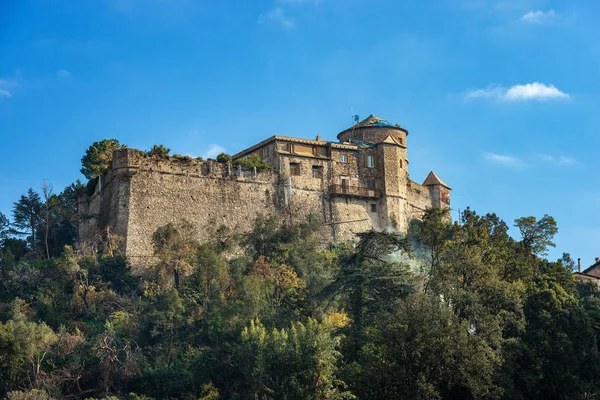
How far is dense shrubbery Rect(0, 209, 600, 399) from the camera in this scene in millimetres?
40500

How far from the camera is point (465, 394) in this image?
41844mm

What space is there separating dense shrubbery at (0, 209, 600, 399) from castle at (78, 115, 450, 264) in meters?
3.50

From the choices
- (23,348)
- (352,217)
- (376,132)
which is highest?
(376,132)

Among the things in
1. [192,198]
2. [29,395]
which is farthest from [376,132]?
[29,395]

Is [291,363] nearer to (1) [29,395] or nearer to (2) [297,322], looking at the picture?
(2) [297,322]

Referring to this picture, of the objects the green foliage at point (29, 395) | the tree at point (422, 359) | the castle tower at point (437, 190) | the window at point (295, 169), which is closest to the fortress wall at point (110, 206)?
the window at point (295, 169)

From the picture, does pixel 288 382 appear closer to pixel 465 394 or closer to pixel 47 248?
pixel 465 394

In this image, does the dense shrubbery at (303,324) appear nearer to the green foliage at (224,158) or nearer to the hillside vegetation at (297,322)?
the hillside vegetation at (297,322)

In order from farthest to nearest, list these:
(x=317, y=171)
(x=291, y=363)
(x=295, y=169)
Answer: (x=317, y=171) → (x=295, y=169) → (x=291, y=363)

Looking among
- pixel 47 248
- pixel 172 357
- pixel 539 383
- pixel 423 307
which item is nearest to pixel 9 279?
pixel 47 248

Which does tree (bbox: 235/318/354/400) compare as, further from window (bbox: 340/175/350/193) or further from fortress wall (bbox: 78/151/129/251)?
window (bbox: 340/175/350/193)

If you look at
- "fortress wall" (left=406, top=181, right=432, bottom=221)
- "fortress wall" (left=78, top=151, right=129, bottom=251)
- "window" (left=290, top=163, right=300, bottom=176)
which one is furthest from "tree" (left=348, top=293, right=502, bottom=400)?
"fortress wall" (left=406, top=181, right=432, bottom=221)

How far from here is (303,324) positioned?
46031 millimetres

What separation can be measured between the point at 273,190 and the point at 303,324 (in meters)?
17.8
